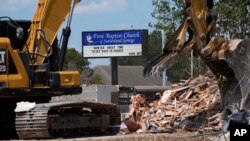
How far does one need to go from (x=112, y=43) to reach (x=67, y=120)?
28676 millimetres

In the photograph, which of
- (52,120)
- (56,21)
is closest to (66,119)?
(52,120)

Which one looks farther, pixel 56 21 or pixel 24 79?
pixel 56 21

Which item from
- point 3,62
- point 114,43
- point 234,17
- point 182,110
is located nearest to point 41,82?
point 3,62

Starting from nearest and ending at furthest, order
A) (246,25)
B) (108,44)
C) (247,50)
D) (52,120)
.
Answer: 1. (247,50)
2. (52,120)
3. (246,25)
4. (108,44)

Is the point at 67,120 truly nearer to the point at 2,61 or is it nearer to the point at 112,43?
the point at 2,61

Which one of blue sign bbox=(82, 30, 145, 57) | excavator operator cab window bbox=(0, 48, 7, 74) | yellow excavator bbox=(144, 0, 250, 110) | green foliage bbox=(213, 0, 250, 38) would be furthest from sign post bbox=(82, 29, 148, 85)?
excavator operator cab window bbox=(0, 48, 7, 74)

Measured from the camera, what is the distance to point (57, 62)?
1780cm

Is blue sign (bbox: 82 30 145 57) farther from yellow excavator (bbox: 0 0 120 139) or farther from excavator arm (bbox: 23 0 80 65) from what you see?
excavator arm (bbox: 23 0 80 65)

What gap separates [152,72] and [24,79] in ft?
10.5

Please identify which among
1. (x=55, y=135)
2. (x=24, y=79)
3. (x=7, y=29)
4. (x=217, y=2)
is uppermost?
(x=217, y=2)

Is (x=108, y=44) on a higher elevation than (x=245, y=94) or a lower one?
higher

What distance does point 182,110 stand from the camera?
19.7 m

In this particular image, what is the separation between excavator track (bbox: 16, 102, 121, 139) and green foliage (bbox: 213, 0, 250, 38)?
1399cm

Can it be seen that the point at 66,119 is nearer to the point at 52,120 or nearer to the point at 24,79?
the point at 52,120
